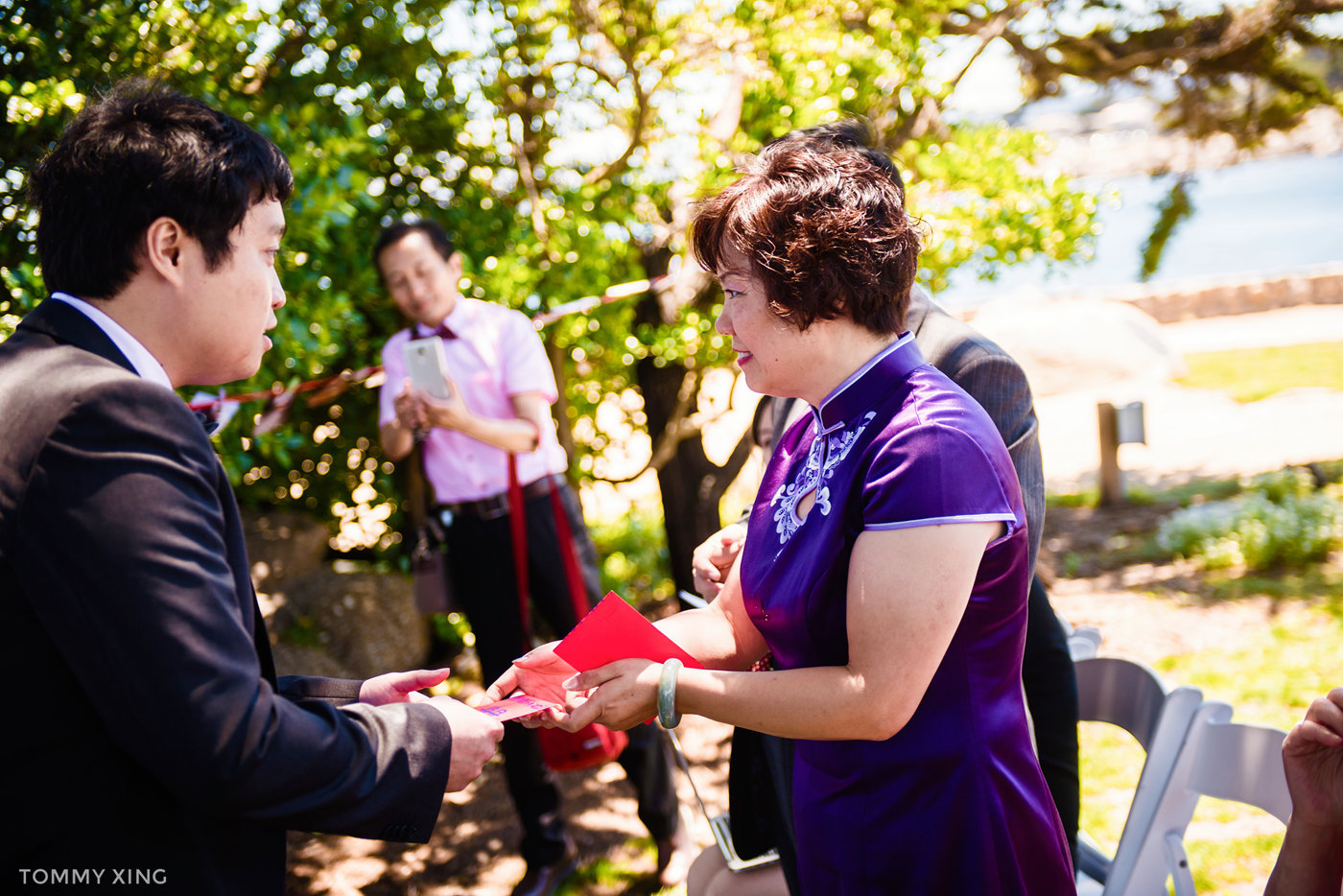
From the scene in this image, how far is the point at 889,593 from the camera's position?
1501 millimetres

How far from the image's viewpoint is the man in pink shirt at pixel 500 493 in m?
3.56

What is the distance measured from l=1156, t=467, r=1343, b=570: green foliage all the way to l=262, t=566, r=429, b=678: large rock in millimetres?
5076

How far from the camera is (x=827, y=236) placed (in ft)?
5.50

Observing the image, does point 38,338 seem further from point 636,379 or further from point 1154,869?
point 636,379

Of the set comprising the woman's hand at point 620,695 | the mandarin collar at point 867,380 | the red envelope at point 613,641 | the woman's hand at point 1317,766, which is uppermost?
the mandarin collar at point 867,380

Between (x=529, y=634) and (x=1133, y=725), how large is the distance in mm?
2021

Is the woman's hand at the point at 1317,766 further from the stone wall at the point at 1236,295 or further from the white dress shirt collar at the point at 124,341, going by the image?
the stone wall at the point at 1236,295

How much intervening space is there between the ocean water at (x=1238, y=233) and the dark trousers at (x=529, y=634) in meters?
3.44

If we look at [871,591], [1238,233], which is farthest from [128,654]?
[1238,233]

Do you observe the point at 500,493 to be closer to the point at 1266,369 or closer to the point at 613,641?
the point at 613,641

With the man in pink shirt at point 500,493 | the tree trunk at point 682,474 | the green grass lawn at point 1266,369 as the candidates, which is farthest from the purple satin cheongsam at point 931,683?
the green grass lawn at point 1266,369

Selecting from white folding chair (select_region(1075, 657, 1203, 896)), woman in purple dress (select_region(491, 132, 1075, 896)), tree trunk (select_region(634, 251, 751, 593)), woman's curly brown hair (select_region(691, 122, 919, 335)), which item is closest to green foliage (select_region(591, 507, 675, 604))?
tree trunk (select_region(634, 251, 751, 593))

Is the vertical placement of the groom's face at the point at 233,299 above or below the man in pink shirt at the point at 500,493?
above

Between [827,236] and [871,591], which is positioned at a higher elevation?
[827,236]
